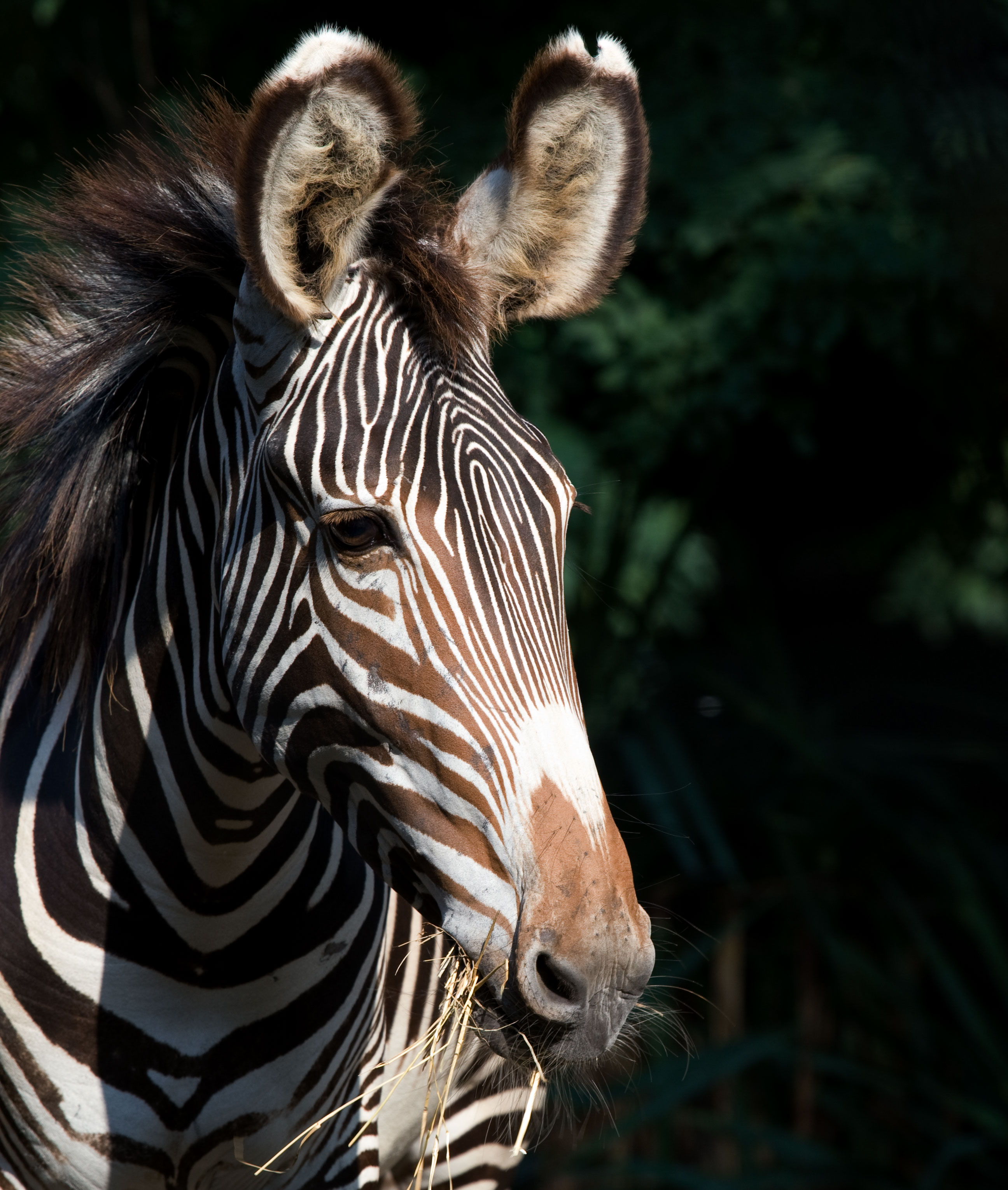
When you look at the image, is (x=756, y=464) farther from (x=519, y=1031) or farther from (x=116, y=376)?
(x=519, y=1031)

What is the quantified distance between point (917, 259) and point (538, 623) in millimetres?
2941

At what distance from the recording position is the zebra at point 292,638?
1456 mm

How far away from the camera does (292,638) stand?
1567 millimetres

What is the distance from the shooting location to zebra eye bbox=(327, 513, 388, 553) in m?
1.51

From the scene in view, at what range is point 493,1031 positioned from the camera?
1.45m

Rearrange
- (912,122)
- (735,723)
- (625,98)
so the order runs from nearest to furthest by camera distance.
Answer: (625,98)
(912,122)
(735,723)

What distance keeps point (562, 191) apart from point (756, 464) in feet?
12.5

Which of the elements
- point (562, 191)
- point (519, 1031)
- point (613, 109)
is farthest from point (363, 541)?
point (613, 109)

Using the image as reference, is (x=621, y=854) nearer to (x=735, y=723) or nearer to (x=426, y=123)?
(x=426, y=123)

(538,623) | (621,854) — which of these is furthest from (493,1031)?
(538,623)

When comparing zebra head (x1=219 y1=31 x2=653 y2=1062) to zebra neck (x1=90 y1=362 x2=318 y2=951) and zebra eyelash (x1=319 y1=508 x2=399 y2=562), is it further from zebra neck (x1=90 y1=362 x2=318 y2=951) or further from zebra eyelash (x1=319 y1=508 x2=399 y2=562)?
zebra neck (x1=90 y1=362 x2=318 y2=951)

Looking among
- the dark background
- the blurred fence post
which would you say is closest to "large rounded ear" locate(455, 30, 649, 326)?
the dark background

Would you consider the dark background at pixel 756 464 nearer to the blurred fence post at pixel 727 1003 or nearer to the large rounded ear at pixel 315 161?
the blurred fence post at pixel 727 1003

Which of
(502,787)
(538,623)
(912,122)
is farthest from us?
(912,122)
